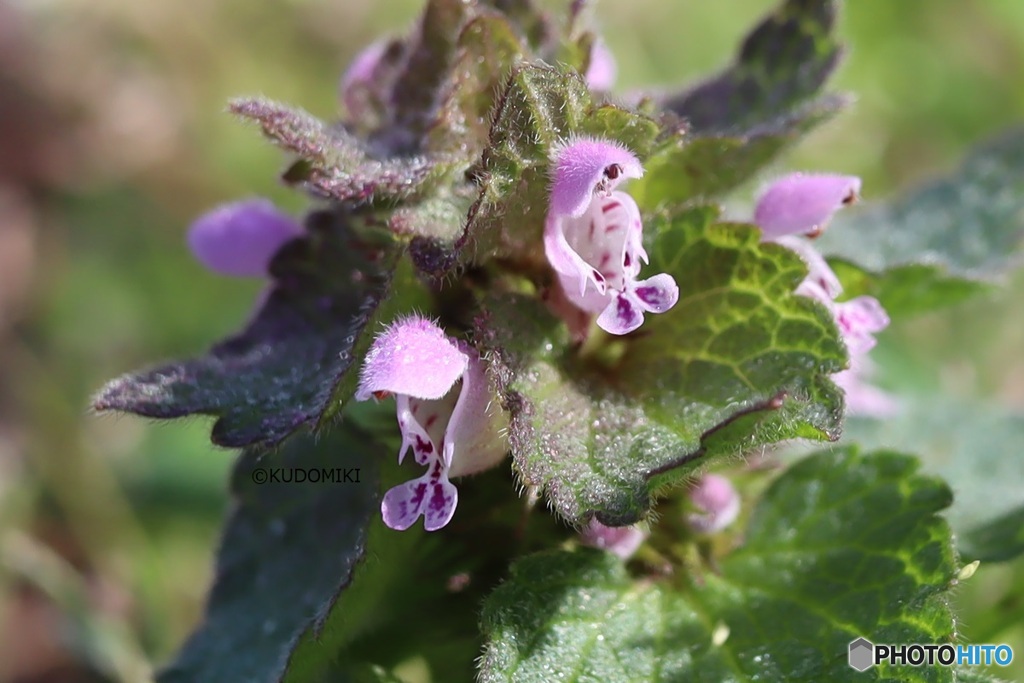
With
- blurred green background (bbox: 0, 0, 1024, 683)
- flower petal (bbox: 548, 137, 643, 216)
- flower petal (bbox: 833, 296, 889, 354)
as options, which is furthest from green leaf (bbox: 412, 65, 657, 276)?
blurred green background (bbox: 0, 0, 1024, 683)

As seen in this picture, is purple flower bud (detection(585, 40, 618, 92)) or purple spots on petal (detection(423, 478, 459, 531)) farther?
purple flower bud (detection(585, 40, 618, 92))

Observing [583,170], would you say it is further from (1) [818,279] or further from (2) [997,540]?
(2) [997,540]

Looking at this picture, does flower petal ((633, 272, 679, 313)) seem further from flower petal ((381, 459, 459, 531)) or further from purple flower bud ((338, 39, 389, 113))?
purple flower bud ((338, 39, 389, 113))

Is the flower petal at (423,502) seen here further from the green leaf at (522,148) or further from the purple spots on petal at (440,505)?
the green leaf at (522,148)

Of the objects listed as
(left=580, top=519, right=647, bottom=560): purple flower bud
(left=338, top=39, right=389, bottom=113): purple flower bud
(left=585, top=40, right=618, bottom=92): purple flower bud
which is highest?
(left=585, top=40, right=618, bottom=92): purple flower bud

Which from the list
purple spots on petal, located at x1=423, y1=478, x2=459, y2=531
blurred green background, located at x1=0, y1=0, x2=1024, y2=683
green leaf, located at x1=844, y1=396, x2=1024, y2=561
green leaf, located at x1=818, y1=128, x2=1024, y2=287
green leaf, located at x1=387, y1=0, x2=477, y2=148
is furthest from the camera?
blurred green background, located at x1=0, y1=0, x2=1024, y2=683

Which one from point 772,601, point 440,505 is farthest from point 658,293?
point 772,601

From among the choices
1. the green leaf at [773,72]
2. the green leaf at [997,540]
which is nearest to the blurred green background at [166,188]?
the green leaf at [997,540]
